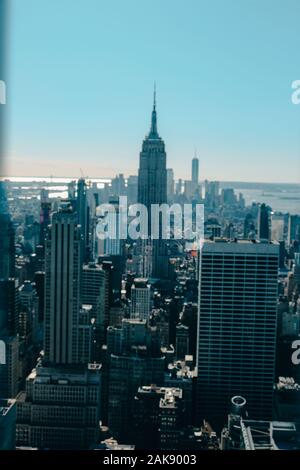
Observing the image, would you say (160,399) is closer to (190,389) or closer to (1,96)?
(190,389)

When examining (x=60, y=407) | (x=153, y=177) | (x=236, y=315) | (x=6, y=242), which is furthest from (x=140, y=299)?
(x=6, y=242)

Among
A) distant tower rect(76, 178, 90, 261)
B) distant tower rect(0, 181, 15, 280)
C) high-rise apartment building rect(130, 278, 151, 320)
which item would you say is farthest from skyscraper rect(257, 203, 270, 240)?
distant tower rect(0, 181, 15, 280)

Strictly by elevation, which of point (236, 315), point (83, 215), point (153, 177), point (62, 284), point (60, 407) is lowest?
point (60, 407)

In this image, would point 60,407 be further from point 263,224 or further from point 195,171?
point 263,224

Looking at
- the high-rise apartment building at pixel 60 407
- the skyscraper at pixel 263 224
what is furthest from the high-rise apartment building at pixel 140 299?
the skyscraper at pixel 263 224

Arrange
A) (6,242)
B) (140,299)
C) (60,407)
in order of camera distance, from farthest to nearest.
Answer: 1. (140,299)
2. (60,407)
3. (6,242)
